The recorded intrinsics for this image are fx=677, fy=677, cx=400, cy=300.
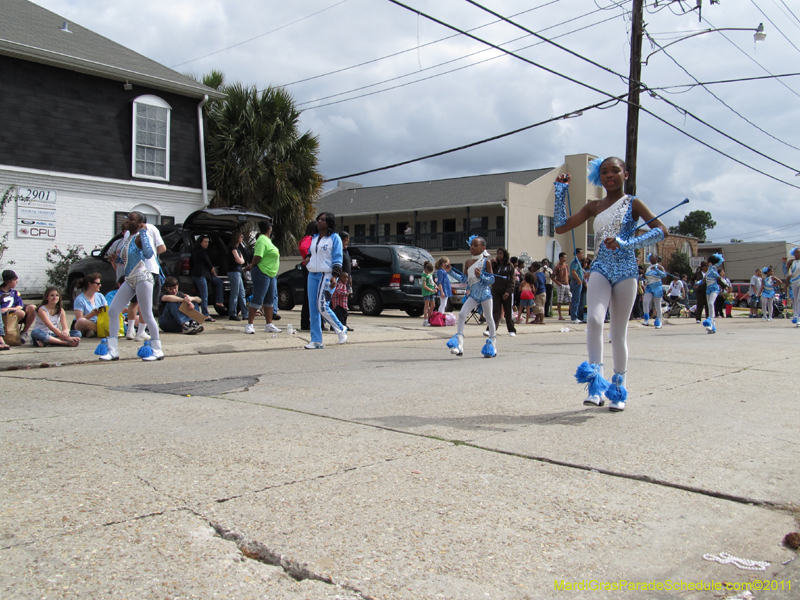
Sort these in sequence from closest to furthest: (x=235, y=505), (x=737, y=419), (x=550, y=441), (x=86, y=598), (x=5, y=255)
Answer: (x=86, y=598)
(x=235, y=505)
(x=550, y=441)
(x=737, y=419)
(x=5, y=255)

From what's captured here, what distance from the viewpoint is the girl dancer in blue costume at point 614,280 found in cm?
499

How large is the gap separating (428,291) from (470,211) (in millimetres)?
25498

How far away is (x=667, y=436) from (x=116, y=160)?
17.5 meters

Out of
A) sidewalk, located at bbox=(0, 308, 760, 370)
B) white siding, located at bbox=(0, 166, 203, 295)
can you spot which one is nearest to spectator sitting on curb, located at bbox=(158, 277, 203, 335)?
sidewalk, located at bbox=(0, 308, 760, 370)

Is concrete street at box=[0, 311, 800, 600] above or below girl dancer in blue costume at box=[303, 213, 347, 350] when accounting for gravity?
below

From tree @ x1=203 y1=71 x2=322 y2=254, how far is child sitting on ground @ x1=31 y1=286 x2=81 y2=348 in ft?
40.9

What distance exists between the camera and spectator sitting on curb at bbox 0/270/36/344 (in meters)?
9.05

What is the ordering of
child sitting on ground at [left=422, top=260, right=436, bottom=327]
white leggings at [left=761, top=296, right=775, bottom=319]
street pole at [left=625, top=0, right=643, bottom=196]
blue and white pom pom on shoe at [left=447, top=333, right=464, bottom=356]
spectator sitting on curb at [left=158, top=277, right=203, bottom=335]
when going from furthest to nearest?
white leggings at [left=761, top=296, right=775, bottom=319]
street pole at [left=625, top=0, right=643, bottom=196]
child sitting on ground at [left=422, top=260, right=436, bottom=327]
spectator sitting on curb at [left=158, top=277, right=203, bottom=335]
blue and white pom pom on shoe at [left=447, top=333, right=464, bottom=356]

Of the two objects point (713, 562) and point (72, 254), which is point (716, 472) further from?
point (72, 254)

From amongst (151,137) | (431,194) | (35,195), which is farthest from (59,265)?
(431,194)

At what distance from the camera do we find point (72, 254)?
17.3m

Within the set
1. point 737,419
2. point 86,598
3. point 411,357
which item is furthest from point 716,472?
point 411,357

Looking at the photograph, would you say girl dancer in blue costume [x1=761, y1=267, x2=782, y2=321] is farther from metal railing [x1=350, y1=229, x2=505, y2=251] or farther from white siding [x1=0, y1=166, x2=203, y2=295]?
metal railing [x1=350, y1=229, x2=505, y2=251]

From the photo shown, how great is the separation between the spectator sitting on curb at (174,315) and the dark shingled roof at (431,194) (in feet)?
90.7
